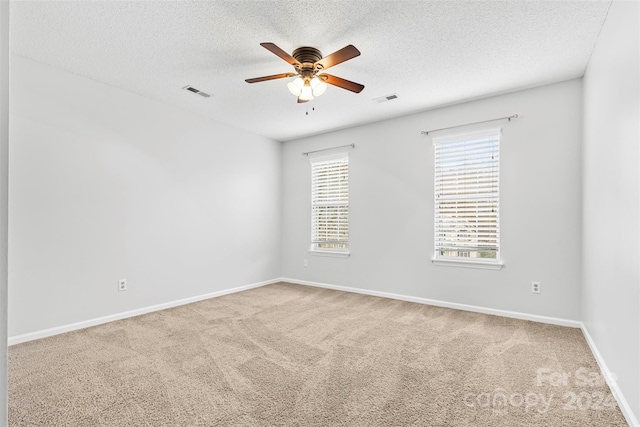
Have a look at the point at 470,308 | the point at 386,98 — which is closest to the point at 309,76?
the point at 386,98

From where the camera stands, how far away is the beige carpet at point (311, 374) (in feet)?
6.09

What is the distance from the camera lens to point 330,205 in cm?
538

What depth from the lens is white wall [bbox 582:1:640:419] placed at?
5.70ft

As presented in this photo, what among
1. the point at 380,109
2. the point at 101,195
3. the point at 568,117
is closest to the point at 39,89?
the point at 101,195

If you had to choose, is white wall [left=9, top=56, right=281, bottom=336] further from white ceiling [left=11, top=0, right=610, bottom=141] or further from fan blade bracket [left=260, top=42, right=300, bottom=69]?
fan blade bracket [left=260, top=42, right=300, bottom=69]

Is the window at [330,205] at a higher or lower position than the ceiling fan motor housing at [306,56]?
lower

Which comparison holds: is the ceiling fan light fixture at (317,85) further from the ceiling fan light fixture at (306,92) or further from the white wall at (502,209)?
the white wall at (502,209)

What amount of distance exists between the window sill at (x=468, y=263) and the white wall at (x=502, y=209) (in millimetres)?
65

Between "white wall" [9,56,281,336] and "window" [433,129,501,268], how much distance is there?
3.04 metres

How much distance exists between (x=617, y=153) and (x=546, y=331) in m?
1.99

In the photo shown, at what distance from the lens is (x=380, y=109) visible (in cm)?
428

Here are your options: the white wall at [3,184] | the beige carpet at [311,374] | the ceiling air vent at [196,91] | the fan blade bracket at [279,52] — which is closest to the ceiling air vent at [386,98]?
the fan blade bracket at [279,52]

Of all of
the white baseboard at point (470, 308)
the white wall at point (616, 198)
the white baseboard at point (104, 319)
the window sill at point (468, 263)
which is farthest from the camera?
the window sill at point (468, 263)

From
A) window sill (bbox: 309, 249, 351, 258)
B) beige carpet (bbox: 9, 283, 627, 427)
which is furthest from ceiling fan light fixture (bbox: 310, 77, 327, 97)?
window sill (bbox: 309, 249, 351, 258)
